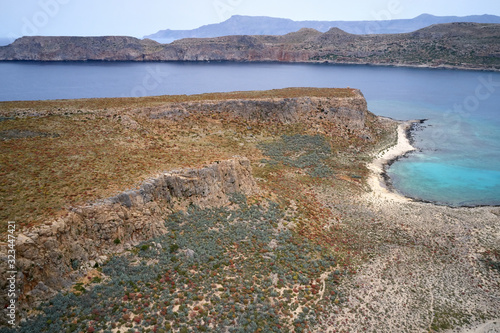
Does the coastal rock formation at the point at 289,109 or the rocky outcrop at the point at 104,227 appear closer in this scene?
the rocky outcrop at the point at 104,227

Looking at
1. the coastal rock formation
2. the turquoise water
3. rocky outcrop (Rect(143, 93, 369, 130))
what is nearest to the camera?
the turquoise water

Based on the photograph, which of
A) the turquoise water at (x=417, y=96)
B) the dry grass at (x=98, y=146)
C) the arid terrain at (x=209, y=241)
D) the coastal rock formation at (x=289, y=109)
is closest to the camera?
the arid terrain at (x=209, y=241)

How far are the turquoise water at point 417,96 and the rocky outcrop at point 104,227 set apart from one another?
35669 mm

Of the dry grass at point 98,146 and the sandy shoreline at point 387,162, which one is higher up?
the dry grass at point 98,146

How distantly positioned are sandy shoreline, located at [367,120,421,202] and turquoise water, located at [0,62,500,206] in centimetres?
213

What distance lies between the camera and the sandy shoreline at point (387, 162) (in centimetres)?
4678

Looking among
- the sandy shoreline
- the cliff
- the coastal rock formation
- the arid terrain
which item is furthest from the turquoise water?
the cliff

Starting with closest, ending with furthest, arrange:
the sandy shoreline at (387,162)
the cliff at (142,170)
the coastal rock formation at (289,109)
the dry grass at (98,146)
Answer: the cliff at (142,170) < the dry grass at (98,146) < the sandy shoreline at (387,162) < the coastal rock formation at (289,109)

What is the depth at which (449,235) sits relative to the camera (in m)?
36.3

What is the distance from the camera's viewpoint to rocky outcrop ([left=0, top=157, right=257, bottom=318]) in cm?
1959

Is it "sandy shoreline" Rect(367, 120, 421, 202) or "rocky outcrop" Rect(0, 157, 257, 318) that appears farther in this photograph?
"sandy shoreline" Rect(367, 120, 421, 202)

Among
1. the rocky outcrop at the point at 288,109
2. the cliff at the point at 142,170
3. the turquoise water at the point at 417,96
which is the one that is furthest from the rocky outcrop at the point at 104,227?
the turquoise water at the point at 417,96

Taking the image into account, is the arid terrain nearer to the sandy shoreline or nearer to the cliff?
the cliff

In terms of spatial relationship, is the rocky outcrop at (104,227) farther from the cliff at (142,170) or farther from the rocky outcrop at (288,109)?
the rocky outcrop at (288,109)
